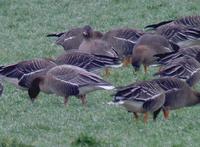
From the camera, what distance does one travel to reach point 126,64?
56.8 ft

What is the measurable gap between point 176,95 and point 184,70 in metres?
1.25

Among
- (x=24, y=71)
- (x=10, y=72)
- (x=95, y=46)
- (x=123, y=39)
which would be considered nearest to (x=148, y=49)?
(x=95, y=46)

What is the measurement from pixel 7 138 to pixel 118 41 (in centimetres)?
700

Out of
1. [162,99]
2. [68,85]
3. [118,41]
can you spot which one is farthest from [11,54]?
[162,99]

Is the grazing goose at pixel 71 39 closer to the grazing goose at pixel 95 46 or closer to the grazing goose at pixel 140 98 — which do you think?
the grazing goose at pixel 95 46

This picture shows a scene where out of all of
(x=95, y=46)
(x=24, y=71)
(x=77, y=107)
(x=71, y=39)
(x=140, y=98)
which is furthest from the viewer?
(x=71, y=39)

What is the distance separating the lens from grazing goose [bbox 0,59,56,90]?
14273 millimetres

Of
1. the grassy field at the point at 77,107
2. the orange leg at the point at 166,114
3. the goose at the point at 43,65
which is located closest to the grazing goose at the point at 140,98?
the grassy field at the point at 77,107

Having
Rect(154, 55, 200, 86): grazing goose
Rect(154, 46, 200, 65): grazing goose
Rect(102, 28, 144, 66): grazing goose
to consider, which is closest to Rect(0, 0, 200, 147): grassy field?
Rect(154, 55, 200, 86): grazing goose

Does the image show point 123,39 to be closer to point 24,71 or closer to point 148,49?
point 148,49

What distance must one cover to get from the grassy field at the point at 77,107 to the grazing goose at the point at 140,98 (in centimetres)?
23

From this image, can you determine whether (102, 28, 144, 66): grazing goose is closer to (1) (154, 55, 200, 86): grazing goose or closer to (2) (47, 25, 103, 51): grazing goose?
(2) (47, 25, 103, 51): grazing goose

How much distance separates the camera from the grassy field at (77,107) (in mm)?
11180

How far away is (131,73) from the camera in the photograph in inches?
643
